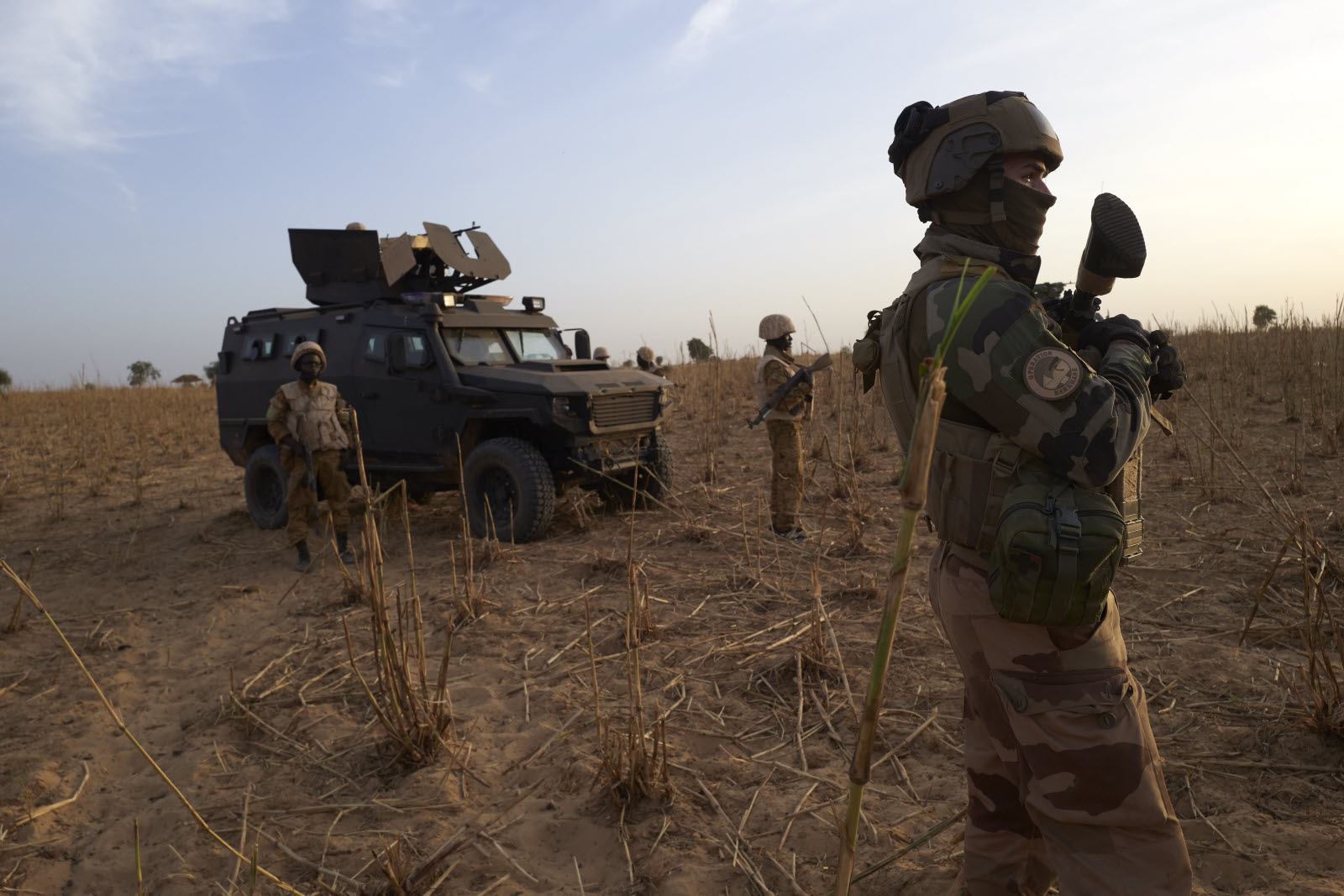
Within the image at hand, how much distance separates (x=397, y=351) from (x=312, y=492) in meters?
1.23

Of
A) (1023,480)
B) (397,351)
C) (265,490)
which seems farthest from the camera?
(265,490)

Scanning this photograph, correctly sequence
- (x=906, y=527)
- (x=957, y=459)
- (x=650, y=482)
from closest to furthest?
(x=906, y=527) → (x=957, y=459) → (x=650, y=482)

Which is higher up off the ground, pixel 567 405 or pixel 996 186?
pixel 996 186

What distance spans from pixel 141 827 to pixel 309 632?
1.86 meters

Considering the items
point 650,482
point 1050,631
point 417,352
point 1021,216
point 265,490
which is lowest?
point 650,482

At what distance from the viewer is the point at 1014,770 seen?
168cm

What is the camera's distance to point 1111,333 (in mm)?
1637

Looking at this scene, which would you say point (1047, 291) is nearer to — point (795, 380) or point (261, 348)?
point (795, 380)

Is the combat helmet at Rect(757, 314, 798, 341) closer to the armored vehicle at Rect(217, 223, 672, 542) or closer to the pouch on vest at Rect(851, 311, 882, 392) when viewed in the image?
the armored vehicle at Rect(217, 223, 672, 542)

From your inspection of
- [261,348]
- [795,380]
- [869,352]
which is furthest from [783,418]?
[261,348]

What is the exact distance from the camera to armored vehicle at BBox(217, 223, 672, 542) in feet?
20.2

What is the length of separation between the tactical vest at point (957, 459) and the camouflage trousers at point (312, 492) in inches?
201

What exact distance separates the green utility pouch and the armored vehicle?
14.3ft

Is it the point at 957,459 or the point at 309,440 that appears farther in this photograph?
the point at 309,440
